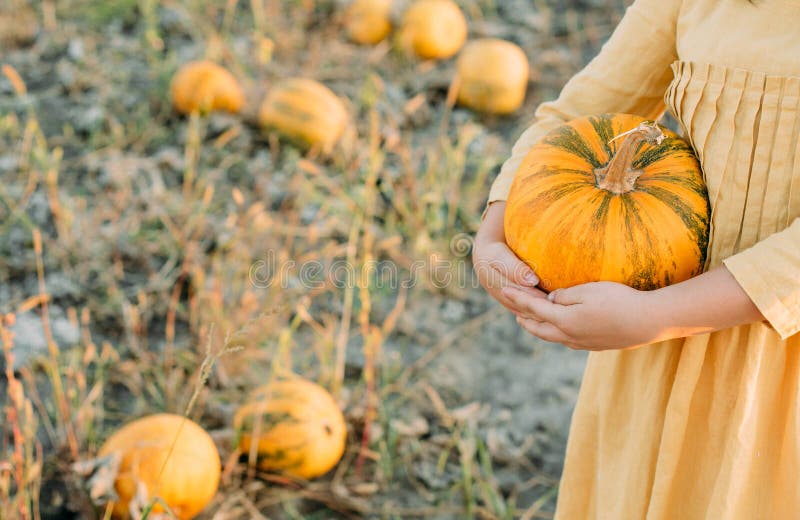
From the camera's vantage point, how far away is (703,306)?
1221mm

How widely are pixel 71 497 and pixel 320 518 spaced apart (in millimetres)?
696

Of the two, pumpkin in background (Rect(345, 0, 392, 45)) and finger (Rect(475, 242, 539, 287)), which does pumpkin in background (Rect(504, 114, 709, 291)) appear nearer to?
finger (Rect(475, 242, 539, 287))

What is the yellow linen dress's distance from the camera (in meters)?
1.25

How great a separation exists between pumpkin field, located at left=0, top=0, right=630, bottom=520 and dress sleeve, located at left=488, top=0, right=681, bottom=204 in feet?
2.39

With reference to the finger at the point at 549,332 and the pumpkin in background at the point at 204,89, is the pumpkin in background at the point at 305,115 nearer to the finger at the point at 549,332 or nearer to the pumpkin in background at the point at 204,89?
the pumpkin in background at the point at 204,89

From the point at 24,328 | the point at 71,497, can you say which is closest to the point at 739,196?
the point at 71,497

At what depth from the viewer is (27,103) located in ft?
13.7

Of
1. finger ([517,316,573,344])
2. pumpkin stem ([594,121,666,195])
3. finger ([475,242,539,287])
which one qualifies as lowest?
finger ([517,316,573,344])

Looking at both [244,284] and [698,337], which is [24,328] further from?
[698,337]

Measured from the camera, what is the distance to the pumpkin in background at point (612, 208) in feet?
4.35

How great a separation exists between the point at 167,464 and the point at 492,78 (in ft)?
9.62

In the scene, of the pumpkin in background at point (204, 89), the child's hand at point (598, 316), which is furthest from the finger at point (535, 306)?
the pumpkin in background at point (204, 89)

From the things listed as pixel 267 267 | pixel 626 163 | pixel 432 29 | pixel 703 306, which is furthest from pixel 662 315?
pixel 432 29

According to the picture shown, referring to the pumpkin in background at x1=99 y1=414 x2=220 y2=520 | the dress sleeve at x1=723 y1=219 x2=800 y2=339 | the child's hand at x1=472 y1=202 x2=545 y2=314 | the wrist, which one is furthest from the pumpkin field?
the dress sleeve at x1=723 y1=219 x2=800 y2=339
